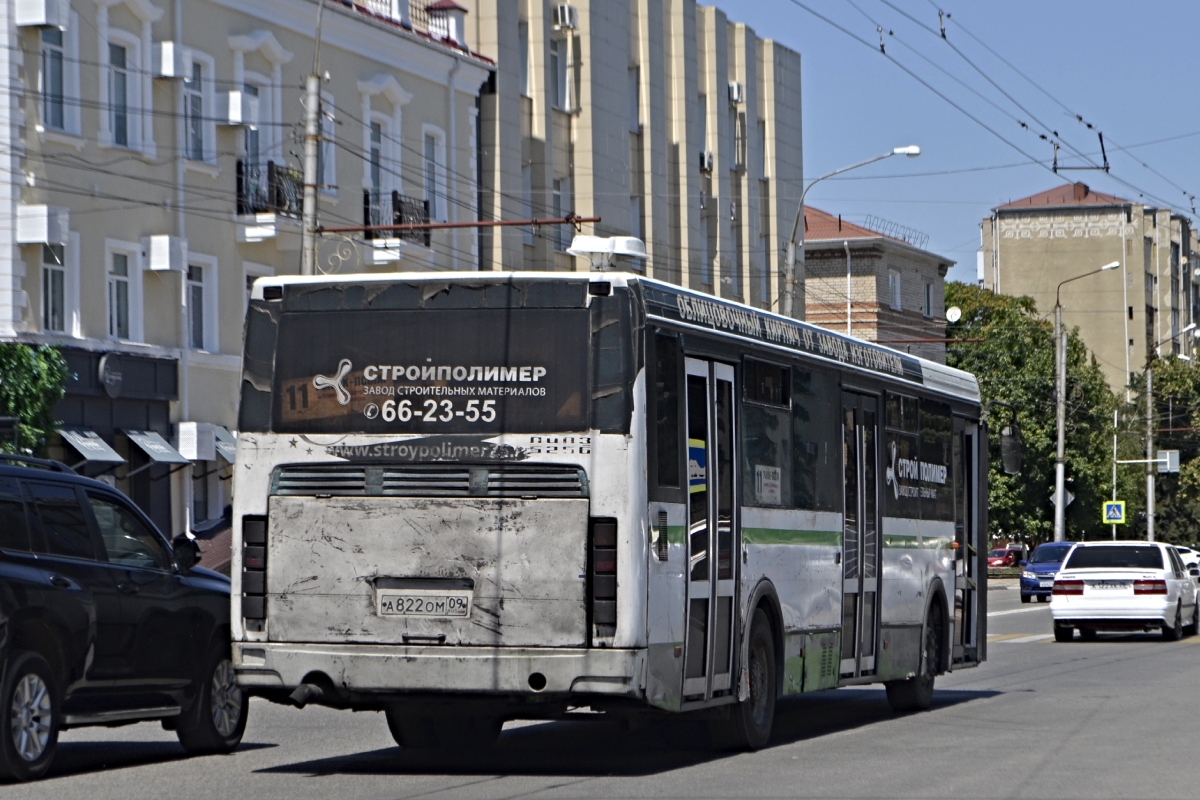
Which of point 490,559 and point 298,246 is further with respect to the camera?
point 298,246

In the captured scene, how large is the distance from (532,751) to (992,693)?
720 centimetres

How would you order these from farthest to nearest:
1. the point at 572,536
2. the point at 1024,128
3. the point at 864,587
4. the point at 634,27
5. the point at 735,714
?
the point at 634,27
the point at 1024,128
the point at 864,587
the point at 735,714
the point at 572,536

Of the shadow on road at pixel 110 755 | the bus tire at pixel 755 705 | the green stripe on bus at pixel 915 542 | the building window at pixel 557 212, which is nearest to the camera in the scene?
the shadow on road at pixel 110 755

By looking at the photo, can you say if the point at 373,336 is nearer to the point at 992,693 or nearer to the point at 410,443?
the point at 410,443

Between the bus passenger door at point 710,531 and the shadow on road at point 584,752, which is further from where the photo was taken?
the shadow on road at point 584,752

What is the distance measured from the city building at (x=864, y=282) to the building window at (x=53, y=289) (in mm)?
43607

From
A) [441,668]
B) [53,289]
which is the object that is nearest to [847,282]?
[53,289]

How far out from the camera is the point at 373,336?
12.0m

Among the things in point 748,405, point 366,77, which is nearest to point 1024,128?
point 366,77

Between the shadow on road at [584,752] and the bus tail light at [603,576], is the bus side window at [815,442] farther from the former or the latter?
the bus tail light at [603,576]

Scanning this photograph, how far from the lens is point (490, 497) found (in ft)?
38.0

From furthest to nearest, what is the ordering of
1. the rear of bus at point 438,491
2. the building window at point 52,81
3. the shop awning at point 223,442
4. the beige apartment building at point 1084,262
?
the beige apartment building at point 1084,262
the shop awning at point 223,442
the building window at point 52,81
the rear of bus at point 438,491

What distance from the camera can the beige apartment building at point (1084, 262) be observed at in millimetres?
118062

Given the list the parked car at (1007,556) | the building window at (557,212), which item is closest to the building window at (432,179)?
the building window at (557,212)
